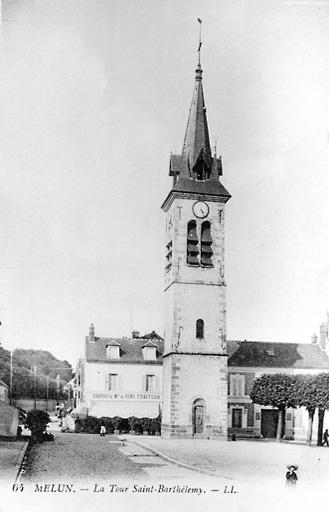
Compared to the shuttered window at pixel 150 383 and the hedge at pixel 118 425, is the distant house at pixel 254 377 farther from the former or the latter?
the shuttered window at pixel 150 383

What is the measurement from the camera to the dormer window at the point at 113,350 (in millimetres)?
41250

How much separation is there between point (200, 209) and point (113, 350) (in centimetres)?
1250

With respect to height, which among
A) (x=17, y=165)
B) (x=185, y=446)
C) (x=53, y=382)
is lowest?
(x=185, y=446)

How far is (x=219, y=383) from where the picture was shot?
3219 centimetres

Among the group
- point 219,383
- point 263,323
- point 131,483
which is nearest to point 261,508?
point 131,483

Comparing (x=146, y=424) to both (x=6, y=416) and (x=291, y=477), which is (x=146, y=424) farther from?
(x=291, y=477)

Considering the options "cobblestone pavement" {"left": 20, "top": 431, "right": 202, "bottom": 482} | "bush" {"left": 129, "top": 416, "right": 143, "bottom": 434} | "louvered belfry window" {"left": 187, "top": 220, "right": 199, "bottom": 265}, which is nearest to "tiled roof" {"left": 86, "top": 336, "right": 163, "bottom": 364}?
"bush" {"left": 129, "top": 416, "right": 143, "bottom": 434}

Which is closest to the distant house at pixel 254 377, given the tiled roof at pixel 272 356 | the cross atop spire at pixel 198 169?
the tiled roof at pixel 272 356

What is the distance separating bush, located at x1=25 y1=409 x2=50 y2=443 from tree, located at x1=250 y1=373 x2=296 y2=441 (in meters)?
12.1

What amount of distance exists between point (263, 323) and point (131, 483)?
28.2 ft

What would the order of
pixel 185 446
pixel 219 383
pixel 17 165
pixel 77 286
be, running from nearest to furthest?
pixel 17 165 < pixel 77 286 < pixel 185 446 < pixel 219 383

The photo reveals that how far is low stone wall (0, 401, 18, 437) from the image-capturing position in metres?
21.2

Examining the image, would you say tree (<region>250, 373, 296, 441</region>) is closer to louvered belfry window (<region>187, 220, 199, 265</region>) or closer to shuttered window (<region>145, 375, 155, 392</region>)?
shuttered window (<region>145, 375, 155, 392</region>)

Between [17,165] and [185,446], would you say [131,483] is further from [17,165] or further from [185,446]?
[185,446]
